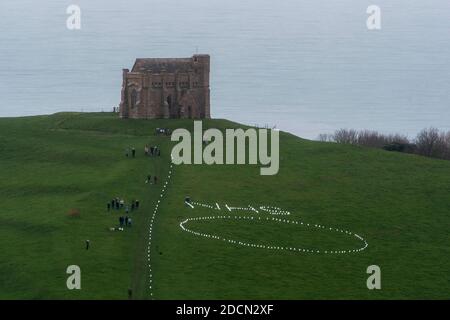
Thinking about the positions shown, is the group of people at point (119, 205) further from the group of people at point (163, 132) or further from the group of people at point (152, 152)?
the group of people at point (163, 132)

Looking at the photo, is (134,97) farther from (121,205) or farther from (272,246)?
(272,246)

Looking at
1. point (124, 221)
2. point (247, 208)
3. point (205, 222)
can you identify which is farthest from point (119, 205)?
point (247, 208)

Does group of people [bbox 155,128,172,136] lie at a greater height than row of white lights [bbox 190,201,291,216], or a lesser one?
greater

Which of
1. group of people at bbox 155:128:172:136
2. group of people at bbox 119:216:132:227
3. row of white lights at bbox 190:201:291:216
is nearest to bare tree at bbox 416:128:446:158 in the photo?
group of people at bbox 155:128:172:136

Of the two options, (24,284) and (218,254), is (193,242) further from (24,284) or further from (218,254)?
(24,284)

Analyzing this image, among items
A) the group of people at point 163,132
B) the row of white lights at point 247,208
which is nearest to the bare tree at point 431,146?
the group of people at point 163,132

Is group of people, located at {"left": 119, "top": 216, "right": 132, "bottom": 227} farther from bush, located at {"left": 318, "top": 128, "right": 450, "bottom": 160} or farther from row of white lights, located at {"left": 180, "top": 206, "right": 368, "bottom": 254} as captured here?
bush, located at {"left": 318, "top": 128, "right": 450, "bottom": 160}
